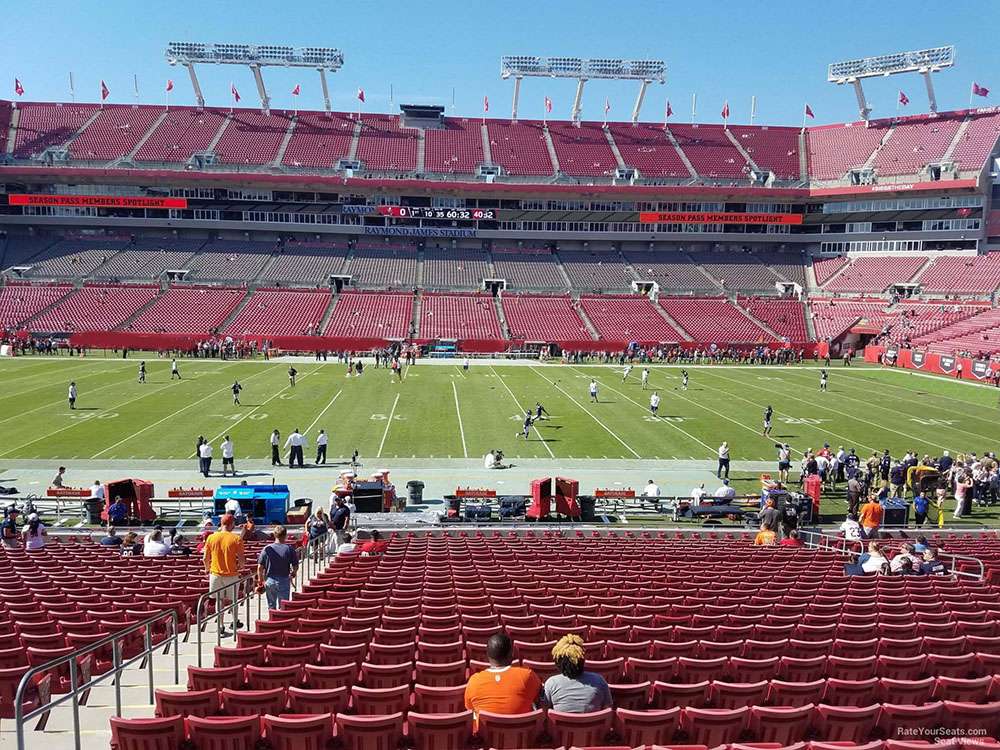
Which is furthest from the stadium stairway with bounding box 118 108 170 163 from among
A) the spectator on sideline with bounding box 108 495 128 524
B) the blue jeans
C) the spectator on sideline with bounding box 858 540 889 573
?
the spectator on sideline with bounding box 858 540 889 573

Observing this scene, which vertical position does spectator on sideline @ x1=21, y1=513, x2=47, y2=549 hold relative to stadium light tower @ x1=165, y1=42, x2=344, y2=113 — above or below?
below

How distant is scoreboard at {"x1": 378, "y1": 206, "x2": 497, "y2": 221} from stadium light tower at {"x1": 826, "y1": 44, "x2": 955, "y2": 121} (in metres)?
43.2

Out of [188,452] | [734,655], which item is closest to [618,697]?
[734,655]

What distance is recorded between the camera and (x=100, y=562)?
11.4m

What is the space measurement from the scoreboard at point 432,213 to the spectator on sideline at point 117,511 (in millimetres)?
60609

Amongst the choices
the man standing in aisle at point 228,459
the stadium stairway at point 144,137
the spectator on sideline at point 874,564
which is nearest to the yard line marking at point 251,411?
the man standing in aisle at point 228,459

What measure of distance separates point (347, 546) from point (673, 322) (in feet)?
171

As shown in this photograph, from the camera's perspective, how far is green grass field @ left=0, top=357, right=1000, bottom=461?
26.1 meters

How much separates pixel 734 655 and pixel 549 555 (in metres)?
6.23

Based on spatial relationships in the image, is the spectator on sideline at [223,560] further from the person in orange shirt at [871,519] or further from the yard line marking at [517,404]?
the yard line marking at [517,404]

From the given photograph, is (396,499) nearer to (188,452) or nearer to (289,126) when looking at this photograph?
(188,452)

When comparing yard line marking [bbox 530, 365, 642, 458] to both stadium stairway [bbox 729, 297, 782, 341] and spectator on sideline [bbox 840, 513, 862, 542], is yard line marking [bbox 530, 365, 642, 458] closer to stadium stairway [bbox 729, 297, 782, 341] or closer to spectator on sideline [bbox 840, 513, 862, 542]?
spectator on sideline [bbox 840, 513, 862, 542]

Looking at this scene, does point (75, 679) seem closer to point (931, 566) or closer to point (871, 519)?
point (931, 566)

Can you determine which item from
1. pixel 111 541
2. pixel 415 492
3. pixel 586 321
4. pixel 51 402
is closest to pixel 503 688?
pixel 111 541
